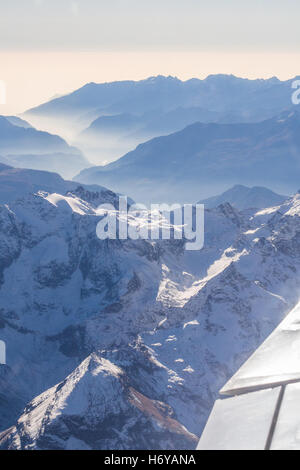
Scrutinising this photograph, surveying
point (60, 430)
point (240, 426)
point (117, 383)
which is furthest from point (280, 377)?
point (117, 383)

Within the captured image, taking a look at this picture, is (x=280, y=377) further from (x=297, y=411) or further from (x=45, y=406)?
(x=45, y=406)

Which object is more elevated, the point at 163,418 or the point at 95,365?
the point at 95,365

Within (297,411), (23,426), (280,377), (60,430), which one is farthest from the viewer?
(23,426)
